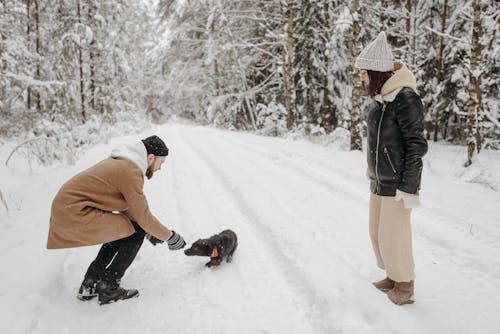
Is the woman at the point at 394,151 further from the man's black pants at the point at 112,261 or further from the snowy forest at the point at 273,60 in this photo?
the snowy forest at the point at 273,60

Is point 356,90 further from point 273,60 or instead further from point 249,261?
point 249,261

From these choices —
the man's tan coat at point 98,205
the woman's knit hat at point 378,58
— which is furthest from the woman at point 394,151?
the man's tan coat at point 98,205

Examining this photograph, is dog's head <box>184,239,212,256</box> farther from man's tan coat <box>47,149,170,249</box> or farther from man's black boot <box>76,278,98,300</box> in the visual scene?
man's black boot <box>76,278,98,300</box>

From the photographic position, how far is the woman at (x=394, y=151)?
8.52 feet

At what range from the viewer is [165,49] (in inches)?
902

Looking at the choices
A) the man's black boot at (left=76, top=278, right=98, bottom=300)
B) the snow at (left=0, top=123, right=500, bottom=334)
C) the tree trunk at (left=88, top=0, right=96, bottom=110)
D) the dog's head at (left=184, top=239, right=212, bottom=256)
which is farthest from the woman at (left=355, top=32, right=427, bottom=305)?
the tree trunk at (left=88, top=0, right=96, bottom=110)

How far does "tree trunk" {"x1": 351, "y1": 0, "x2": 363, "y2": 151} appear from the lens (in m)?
10.3

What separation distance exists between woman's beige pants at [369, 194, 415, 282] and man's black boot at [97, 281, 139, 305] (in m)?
2.43

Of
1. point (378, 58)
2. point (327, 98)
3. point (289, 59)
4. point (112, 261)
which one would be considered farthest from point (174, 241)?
point (327, 98)

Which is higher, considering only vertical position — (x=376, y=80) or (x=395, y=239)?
(x=376, y=80)

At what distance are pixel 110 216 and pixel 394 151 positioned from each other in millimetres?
2505

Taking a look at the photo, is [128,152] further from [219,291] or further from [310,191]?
[310,191]

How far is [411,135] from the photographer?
259cm

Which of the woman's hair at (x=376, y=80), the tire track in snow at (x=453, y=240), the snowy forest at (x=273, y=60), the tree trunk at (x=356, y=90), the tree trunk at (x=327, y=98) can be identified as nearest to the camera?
the woman's hair at (x=376, y=80)
